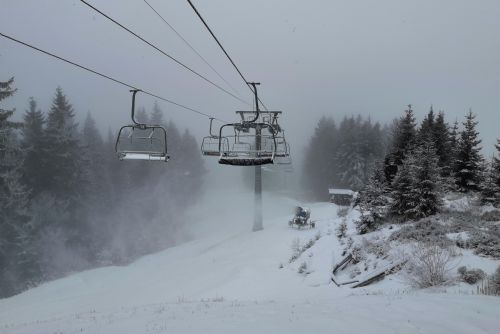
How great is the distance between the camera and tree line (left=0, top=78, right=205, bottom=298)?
3077cm

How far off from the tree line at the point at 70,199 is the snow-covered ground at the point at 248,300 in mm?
7497

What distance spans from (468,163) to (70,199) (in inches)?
1686

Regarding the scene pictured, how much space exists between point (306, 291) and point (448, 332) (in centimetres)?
825

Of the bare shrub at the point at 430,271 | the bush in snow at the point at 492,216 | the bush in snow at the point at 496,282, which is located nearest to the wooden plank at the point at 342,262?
the bare shrub at the point at 430,271

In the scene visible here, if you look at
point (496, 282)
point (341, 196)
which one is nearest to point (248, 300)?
point (496, 282)

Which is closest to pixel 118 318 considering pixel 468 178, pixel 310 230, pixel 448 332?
pixel 448 332

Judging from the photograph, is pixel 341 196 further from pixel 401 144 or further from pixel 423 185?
pixel 423 185

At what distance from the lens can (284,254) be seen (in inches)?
915

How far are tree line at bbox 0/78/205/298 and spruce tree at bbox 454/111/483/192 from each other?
36216 mm

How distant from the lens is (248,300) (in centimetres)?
1434

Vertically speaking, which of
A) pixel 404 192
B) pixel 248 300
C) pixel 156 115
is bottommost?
pixel 248 300

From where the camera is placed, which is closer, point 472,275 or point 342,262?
point 472,275

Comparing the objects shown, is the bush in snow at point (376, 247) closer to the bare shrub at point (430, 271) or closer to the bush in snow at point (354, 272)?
the bush in snow at point (354, 272)

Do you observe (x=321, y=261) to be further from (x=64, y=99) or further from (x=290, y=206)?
(x=290, y=206)
